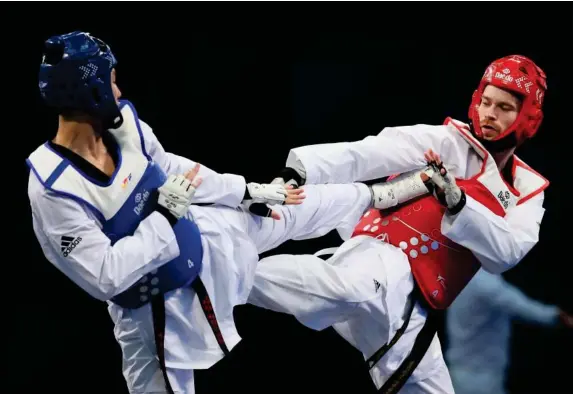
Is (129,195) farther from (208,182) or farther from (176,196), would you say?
(208,182)

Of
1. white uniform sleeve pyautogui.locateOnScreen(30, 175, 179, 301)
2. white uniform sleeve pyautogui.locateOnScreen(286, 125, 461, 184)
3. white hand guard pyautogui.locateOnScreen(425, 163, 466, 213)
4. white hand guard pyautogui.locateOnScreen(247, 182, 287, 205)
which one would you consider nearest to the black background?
white uniform sleeve pyautogui.locateOnScreen(286, 125, 461, 184)

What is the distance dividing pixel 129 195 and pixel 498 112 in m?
1.72

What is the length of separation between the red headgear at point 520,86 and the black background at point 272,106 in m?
1.14

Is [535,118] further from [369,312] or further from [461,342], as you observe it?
[461,342]

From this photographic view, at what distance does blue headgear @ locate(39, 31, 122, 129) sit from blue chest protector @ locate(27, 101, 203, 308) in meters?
0.18

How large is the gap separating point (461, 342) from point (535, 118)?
160cm

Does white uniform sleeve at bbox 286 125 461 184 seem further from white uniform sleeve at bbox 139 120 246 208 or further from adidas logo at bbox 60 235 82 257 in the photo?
adidas logo at bbox 60 235 82 257

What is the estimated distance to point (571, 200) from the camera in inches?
205

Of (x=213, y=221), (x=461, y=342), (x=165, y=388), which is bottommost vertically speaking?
(x=461, y=342)

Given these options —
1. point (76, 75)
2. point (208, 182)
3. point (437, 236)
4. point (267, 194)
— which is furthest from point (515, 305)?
point (76, 75)

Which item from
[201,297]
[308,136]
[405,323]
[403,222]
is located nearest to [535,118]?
[403,222]

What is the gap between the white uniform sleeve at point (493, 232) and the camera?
368 cm

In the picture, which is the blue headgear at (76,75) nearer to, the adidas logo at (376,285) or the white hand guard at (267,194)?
the white hand guard at (267,194)

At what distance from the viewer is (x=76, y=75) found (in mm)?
3027
